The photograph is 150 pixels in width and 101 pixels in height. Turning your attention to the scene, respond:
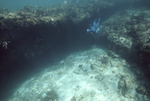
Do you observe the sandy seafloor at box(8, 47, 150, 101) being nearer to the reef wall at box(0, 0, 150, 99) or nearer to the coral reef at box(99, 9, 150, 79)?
the coral reef at box(99, 9, 150, 79)

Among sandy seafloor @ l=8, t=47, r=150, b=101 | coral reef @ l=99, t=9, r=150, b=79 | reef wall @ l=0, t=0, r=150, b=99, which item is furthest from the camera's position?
reef wall @ l=0, t=0, r=150, b=99

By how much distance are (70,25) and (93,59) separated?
A: 389 centimetres

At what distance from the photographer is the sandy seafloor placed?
5164 mm

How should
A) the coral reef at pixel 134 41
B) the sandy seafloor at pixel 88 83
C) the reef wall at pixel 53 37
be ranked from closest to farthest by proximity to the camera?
the sandy seafloor at pixel 88 83 → the coral reef at pixel 134 41 → the reef wall at pixel 53 37

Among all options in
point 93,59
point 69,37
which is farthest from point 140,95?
point 69,37

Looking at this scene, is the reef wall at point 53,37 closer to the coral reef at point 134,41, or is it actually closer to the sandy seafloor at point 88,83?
the coral reef at point 134,41

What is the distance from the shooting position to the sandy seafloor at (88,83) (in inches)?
203

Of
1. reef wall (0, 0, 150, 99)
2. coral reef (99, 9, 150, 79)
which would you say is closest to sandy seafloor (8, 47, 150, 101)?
coral reef (99, 9, 150, 79)

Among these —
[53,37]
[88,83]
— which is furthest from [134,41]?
[53,37]

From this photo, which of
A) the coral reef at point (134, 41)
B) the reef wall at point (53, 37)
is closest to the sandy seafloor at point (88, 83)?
the coral reef at point (134, 41)

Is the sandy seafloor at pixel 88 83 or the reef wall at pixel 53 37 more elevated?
the reef wall at pixel 53 37

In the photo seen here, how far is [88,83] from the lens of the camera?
594cm

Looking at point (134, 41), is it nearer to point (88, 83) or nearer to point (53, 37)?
point (88, 83)

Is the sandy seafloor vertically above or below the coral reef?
below
